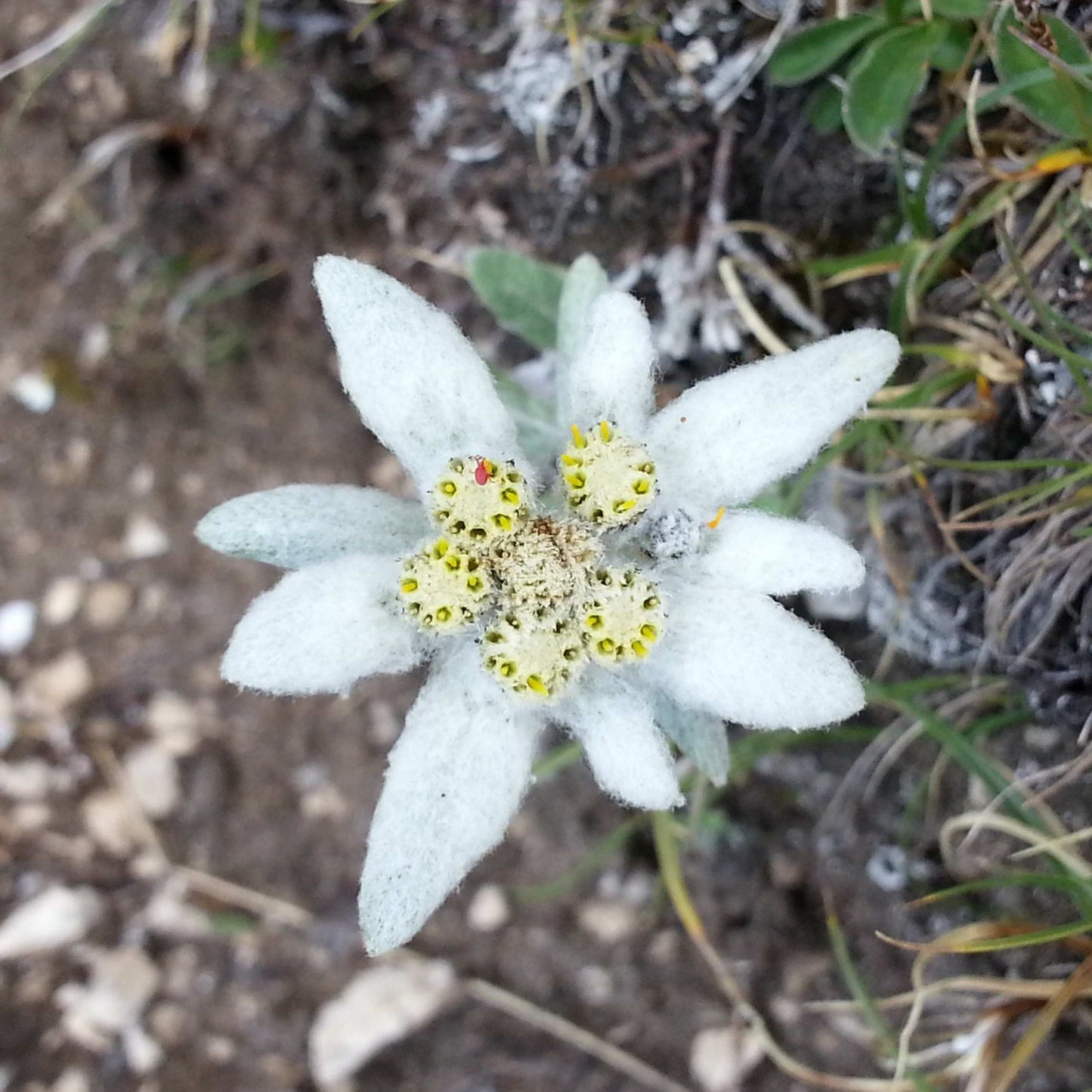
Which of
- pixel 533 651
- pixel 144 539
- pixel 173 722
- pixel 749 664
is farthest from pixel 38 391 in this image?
pixel 749 664

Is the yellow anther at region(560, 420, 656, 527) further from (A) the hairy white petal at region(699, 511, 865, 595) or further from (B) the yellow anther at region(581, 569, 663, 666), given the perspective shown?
(A) the hairy white petal at region(699, 511, 865, 595)

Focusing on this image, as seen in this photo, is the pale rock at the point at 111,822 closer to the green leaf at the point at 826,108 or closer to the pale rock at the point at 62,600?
the pale rock at the point at 62,600

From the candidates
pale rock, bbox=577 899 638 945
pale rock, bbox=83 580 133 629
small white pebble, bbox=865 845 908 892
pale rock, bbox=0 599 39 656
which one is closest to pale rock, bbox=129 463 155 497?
pale rock, bbox=83 580 133 629

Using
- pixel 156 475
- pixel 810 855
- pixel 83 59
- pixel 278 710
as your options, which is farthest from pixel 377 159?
pixel 810 855

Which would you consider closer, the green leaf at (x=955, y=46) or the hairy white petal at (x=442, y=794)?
the hairy white petal at (x=442, y=794)

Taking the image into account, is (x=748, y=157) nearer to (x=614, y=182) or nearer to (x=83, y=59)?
(x=614, y=182)

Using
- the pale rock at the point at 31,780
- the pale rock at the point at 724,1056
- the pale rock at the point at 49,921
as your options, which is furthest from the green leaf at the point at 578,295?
the pale rock at the point at 49,921

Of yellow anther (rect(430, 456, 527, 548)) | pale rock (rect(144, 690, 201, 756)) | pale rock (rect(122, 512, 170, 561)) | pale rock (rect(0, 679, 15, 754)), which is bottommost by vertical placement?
pale rock (rect(144, 690, 201, 756))
